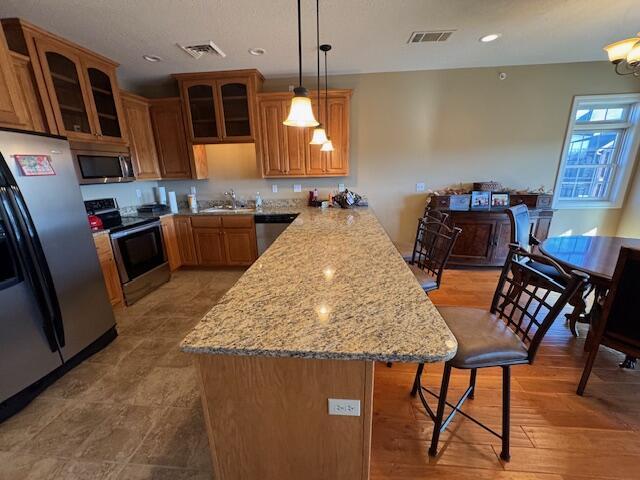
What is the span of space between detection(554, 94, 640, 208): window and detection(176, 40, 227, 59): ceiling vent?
4458 mm

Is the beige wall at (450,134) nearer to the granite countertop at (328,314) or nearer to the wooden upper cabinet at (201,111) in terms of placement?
the wooden upper cabinet at (201,111)

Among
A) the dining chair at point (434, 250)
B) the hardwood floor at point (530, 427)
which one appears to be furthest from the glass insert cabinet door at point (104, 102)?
the hardwood floor at point (530, 427)

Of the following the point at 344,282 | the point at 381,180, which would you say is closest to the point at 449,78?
the point at 381,180

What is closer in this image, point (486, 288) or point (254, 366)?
point (254, 366)

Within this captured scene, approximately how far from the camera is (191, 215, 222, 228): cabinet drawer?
3.62m

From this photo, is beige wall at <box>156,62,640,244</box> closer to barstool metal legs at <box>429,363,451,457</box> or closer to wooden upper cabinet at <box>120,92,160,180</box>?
wooden upper cabinet at <box>120,92,160,180</box>

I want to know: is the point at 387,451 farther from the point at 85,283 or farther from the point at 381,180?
the point at 381,180

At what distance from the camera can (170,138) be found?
12.0ft

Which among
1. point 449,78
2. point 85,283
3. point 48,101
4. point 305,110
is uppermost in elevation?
point 449,78

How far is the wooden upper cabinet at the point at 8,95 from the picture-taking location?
1750 mm

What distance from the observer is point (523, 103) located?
11.5 feet

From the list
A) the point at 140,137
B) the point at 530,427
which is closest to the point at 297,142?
the point at 140,137

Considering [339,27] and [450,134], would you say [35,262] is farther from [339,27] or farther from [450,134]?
[450,134]

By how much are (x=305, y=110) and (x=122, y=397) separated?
2.19 metres
